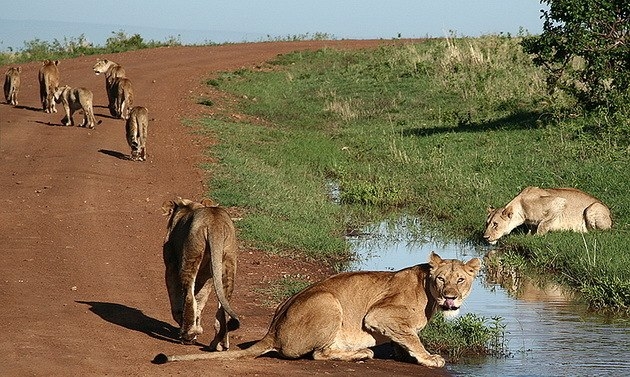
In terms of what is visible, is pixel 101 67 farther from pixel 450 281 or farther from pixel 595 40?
pixel 450 281

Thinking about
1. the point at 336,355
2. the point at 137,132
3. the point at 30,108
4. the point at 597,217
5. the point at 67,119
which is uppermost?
the point at 137,132

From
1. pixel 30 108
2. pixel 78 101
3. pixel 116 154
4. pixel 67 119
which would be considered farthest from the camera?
pixel 30 108

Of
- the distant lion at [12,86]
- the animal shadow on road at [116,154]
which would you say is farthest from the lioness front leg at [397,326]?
the distant lion at [12,86]

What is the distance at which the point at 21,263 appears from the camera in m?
11.5

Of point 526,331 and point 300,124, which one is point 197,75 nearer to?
point 300,124

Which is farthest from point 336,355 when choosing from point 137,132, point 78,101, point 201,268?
point 78,101

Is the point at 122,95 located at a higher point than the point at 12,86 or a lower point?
higher

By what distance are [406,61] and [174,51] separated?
10.5 meters

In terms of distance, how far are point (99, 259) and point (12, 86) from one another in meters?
14.1

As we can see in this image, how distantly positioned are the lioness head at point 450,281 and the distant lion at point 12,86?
59.3 feet

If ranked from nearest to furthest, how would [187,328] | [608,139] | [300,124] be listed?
[187,328] → [608,139] → [300,124]

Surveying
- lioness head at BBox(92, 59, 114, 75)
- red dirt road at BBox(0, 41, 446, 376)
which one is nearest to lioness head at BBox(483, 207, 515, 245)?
red dirt road at BBox(0, 41, 446, 376)

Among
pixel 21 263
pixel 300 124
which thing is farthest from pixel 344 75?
pixel 21 263

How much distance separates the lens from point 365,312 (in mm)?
8617
